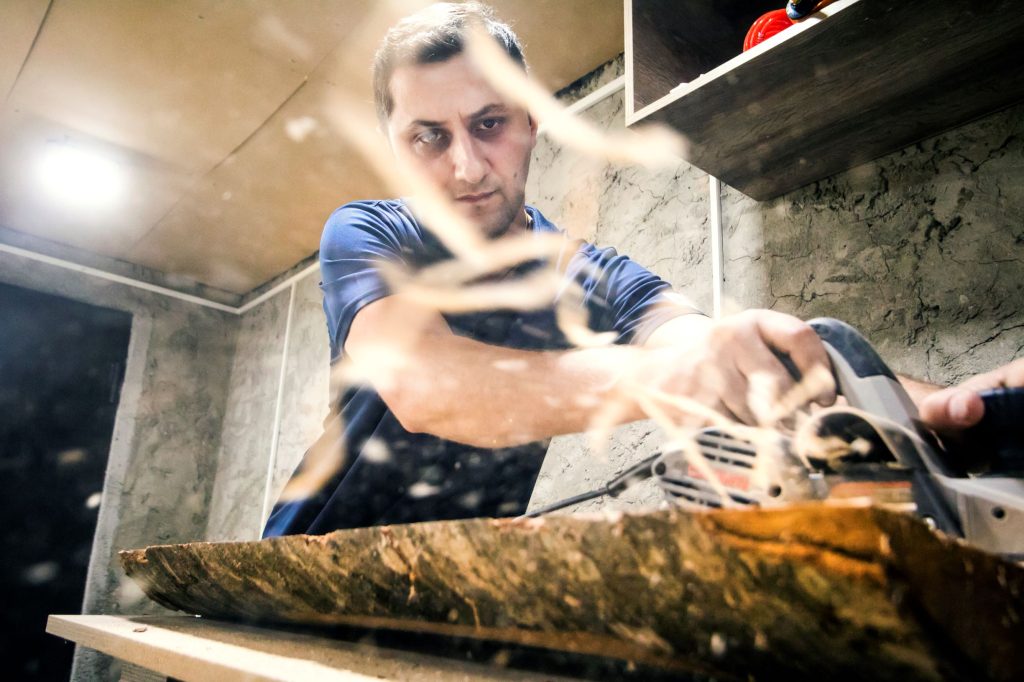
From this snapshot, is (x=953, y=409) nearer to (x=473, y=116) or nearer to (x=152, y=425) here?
(x=473, y=116)

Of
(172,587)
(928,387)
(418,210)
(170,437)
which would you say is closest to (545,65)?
(418,210)

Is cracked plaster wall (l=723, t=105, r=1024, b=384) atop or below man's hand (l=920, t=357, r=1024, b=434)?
atop

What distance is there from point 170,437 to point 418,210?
2843 millimetres

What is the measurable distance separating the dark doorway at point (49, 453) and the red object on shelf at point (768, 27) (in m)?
3.65

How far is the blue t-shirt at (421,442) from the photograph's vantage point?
1461 mm

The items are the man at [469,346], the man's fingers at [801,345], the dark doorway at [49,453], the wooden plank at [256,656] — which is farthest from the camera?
the dark doorway at [49,453]

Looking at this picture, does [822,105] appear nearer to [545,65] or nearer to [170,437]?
[545,65]

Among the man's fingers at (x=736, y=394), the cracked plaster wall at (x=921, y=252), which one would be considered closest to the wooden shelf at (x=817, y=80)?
the cracked plaster wall at (x=921, y=252)

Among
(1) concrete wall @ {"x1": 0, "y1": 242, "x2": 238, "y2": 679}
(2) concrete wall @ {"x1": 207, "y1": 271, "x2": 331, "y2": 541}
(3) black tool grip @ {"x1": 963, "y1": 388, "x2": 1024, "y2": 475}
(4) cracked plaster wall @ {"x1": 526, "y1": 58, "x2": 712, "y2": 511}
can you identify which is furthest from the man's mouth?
(1) concrete wall @ {"x1": 0, "y1": 242, "x2": 238, "y2": 679}

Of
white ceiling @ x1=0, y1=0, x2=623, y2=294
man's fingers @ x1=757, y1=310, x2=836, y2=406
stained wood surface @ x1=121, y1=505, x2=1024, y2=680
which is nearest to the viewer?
stained wood surface @ x1=121, y1=505, x2=1024, y2=680

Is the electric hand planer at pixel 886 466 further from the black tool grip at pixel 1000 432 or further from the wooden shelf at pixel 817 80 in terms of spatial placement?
the wooden shelf at pixel 817 80

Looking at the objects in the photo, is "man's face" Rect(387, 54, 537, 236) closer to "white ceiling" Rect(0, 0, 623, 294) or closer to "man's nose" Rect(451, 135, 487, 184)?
"man's nose" Rect(451, 135, 487, 184)

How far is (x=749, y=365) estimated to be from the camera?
34.5 inches

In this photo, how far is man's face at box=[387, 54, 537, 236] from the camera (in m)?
1.62
